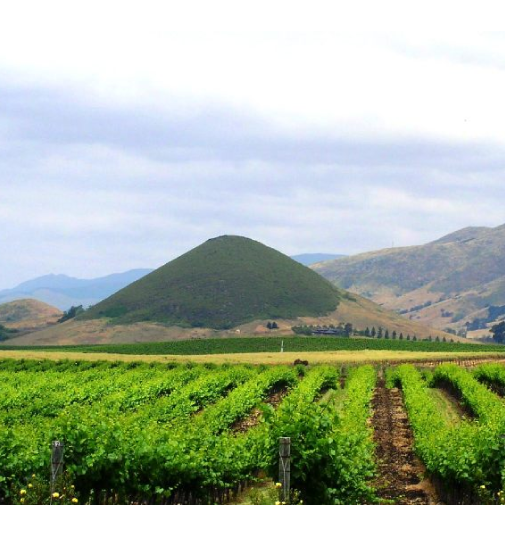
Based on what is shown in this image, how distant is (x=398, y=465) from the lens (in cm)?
2425

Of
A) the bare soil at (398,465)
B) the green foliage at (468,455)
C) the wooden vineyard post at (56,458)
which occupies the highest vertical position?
the wooden vineyard post at (56,458)

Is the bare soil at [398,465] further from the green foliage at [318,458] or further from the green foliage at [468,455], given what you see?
the green foliage at [318,458]

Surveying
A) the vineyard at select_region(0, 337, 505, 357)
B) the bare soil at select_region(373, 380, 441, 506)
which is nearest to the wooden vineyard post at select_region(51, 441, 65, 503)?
the bare soil at select_region(373, 380, 441, 506)

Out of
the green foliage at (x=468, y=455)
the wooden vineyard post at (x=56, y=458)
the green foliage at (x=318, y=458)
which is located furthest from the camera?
the green foliage at (x=468, y=455)

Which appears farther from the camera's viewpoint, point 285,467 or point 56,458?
point 56,458

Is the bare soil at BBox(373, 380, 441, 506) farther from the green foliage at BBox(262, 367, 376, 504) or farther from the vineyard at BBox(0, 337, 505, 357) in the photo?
the vineyard at BBox(0, 337, 505, 357)

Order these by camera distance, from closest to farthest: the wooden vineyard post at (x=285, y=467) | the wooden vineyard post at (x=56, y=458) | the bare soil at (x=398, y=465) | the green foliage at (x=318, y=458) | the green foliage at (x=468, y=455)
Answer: the wooden vineyard post at (x=285, y=467)
the wooden vineyard post at (x=56, y=458)
the green foliage at (x=318, y=458)
the green foliage at (x=468, y=455)
the bare soil at (x=398, y=465)

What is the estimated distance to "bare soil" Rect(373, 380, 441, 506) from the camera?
1959cm

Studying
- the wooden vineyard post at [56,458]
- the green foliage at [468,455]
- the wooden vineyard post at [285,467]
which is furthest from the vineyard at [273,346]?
the wooden vineyard post at [56,458]

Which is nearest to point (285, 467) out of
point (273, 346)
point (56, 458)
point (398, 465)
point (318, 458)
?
point (318, 458)

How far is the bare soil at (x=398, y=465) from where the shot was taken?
19.6 m

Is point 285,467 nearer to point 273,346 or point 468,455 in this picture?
point 468,455
